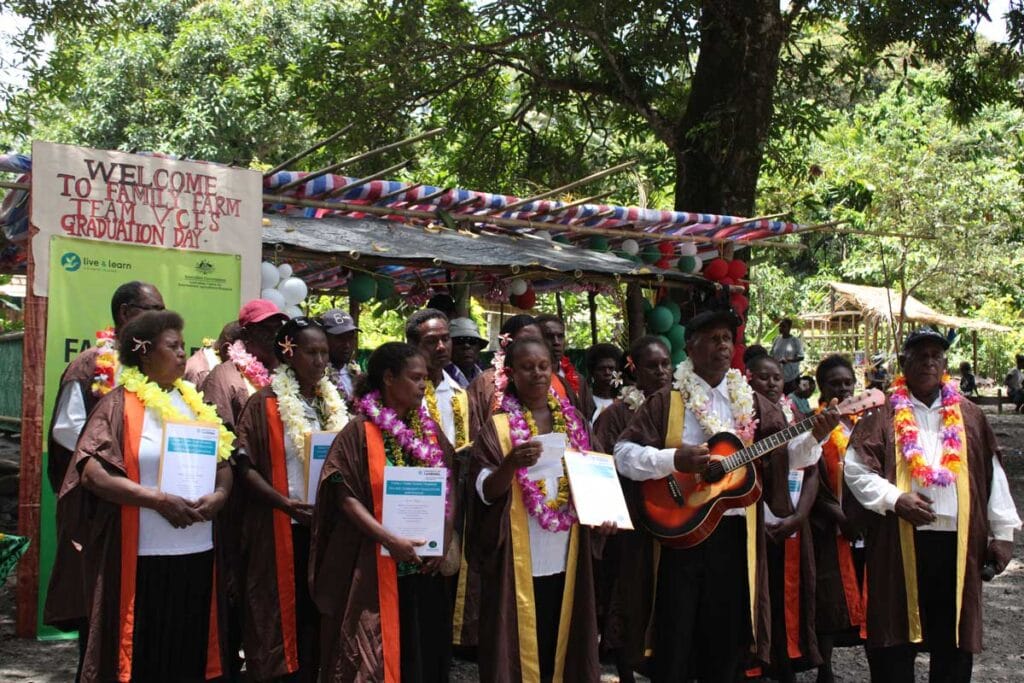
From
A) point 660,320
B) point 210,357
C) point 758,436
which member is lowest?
point 758,436

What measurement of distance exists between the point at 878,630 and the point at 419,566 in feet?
7.79

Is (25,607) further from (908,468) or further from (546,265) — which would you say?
(908,468)

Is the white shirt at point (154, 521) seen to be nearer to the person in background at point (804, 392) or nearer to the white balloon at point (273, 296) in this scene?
the white balloon at point (273, 296)

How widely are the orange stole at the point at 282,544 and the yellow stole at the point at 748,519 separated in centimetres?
177

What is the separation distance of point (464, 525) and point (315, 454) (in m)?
0.81

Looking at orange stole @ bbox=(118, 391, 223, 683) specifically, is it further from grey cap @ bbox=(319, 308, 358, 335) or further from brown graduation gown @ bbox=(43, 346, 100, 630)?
grey cap @ bbox=(319, 308, 358, 335)

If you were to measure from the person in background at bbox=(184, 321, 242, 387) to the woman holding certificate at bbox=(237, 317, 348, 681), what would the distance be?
822 millimetres

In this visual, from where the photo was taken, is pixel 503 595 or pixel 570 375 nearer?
pixel 503 595

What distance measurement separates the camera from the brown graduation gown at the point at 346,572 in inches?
183

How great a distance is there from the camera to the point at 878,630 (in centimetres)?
559

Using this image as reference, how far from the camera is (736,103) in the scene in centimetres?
1262

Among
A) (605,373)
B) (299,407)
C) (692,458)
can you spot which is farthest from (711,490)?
(605,373)

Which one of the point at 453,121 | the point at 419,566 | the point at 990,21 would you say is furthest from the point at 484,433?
the point at 453,121

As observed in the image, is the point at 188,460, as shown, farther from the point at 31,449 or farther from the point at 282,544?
the point at 31,449
